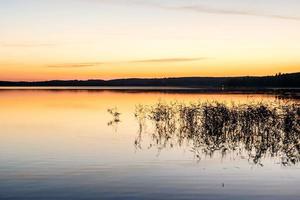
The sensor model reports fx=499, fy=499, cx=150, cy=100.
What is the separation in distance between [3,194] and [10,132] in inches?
669

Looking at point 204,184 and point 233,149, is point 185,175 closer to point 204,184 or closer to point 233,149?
point 204,184

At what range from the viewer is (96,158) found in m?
20.5

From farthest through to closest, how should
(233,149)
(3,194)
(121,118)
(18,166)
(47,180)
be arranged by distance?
(121,118) < (233,149) < (18,166) < (47,180) < (3,194)

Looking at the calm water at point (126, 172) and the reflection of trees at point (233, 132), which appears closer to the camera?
the calm water at point (126, 172)

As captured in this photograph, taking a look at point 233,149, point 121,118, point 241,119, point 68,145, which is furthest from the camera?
point 121,118

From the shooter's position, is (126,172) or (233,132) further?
(233,132)

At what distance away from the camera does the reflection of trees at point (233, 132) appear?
22.0 metres

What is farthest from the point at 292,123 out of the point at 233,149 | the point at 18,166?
the point at 18,166

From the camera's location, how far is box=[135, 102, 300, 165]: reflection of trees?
865 inches

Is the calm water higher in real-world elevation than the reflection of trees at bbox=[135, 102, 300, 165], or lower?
lower

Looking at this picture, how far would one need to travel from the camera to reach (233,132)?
25969 mm

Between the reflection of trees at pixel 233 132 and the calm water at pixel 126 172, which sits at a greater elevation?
the reflection of trees at pixel 233 132

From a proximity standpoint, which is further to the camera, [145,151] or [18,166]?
[145,151]

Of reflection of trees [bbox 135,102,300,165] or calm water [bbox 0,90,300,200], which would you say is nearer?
calm water [bbox 0,90,300,200]
